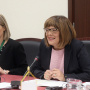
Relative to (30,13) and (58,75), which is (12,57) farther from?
(30,13)

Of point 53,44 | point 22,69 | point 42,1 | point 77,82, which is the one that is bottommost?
point 22,69

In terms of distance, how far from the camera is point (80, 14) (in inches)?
135

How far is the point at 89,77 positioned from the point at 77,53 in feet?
0.88

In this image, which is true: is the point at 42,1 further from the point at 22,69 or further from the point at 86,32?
the point at 22,69

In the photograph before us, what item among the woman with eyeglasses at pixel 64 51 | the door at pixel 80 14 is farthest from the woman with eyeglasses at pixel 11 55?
the door at pixel 80 14

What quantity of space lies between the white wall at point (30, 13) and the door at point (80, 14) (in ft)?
0.34

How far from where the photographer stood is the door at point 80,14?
134 inches

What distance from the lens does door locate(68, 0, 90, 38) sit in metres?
3.40

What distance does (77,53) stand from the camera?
1990 mm

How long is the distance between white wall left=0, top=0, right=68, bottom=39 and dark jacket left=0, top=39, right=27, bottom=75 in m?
1.23

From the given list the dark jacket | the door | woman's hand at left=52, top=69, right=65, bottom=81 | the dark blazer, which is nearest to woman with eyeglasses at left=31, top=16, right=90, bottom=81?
the dark blazer

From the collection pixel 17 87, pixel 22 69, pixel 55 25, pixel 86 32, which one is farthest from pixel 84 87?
→ pixel 86 32

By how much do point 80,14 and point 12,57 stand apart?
5.18ft

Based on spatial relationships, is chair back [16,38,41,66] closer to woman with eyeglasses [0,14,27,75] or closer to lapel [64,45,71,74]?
woman with eyeglasses [0,14,27,75]
